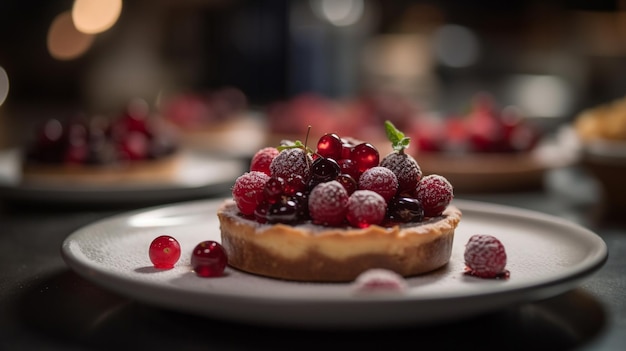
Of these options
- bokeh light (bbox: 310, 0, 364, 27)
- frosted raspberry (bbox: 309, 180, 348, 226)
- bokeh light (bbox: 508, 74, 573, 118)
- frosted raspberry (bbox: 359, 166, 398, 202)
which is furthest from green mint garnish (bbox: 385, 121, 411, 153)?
bokeh light (bbox: 310, 0, 364, 27)

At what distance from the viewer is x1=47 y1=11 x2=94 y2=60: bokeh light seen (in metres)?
7.56

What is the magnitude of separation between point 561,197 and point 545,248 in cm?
123

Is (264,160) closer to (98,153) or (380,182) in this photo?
(380,182)

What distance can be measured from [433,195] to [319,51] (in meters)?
7.71

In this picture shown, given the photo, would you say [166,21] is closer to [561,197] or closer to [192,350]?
[561,197]

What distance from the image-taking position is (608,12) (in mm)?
8320

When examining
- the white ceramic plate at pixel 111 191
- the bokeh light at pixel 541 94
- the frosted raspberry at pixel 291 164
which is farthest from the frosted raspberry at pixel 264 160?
the bokeh light at pixel 541 94

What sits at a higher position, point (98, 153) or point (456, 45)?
point (456, 45)

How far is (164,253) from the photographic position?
1.56 metres

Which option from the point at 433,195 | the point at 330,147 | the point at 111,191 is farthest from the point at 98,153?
the point at 433,195

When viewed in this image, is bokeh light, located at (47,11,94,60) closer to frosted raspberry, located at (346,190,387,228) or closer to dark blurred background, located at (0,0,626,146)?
dark blurred background, located at (0,0,626,146)

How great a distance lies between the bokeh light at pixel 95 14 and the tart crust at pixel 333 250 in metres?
5.89

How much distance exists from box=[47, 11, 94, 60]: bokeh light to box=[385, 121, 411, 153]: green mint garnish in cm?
654

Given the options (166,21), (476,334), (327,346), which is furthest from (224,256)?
(166,21)
